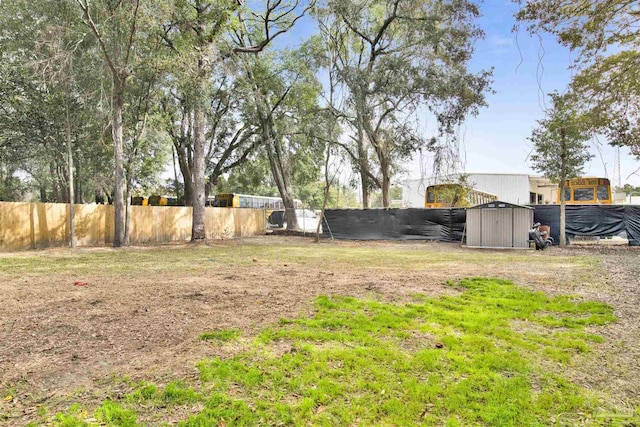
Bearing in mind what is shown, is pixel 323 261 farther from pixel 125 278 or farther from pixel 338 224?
pixel 338 224

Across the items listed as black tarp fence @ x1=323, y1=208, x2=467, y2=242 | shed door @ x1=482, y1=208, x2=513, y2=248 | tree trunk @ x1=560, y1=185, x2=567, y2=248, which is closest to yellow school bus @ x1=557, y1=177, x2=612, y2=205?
tree trunk @ x1=560, y1=185, x2=567, y2=248

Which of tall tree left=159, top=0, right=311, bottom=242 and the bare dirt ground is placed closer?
the bare dirt ground

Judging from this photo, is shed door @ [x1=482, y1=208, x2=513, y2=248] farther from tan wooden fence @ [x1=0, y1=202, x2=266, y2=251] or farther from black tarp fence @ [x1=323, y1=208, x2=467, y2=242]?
tan wooden fence @ [x1=0, y1=202, x2=266, y2=251]

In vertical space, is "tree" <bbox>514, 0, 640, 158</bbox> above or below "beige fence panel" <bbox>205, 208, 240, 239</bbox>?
above

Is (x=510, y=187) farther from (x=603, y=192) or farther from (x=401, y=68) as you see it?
(x=401, y=68)

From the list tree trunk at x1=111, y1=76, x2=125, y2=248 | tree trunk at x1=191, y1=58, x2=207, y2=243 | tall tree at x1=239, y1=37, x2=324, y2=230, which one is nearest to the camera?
tree trunk at x1=111, y1=76, x2=125, y2=248

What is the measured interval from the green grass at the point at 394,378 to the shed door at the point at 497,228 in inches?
335

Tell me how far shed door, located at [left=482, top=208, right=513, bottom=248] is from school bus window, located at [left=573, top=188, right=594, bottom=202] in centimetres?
556

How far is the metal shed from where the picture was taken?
11367 mm

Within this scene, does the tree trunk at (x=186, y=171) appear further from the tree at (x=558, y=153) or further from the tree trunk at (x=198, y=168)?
the tree at (x=558, y=153)

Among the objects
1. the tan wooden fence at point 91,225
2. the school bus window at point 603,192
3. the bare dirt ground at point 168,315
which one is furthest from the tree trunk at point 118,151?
the school bus window at point 603,192

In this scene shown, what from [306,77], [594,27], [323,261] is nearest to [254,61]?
[306,77]

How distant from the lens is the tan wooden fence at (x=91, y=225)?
34.8 ft

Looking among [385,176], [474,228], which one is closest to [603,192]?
[474,228]
